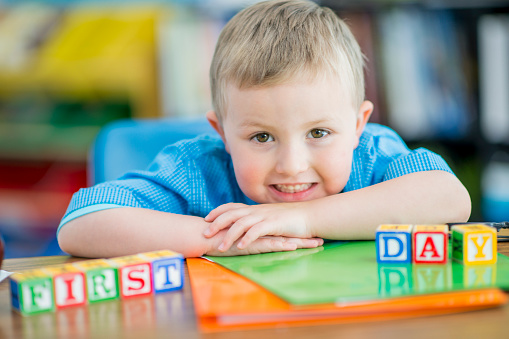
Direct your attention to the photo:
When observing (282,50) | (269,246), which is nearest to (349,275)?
(269,246)

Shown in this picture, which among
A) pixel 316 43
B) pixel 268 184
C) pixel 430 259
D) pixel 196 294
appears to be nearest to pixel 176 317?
pixel 196 294

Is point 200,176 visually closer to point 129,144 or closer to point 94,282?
point 129,144

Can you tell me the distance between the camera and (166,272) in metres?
0.65

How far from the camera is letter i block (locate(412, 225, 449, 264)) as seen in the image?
2.26ft

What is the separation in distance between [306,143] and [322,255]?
8.8 inches

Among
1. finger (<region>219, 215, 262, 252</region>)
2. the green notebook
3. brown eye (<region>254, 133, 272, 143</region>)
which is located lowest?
the green notebook

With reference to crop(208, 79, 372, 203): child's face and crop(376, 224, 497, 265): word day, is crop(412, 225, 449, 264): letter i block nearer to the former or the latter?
crop(376, 224, 497, 265): word day

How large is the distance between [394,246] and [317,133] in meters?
0.29

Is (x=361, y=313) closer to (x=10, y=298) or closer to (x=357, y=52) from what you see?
(x=10, y=298)

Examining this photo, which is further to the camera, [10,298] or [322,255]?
[322,255]

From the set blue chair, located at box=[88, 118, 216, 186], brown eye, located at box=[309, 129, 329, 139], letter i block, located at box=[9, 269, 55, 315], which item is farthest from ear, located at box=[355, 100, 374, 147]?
letter i block, located at box=[9, 269, 55, 315]

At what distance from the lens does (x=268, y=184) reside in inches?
38.3

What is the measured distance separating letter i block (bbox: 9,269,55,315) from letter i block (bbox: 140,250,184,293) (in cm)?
10

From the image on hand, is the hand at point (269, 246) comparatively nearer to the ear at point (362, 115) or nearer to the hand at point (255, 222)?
the hand at point (255, 222)
